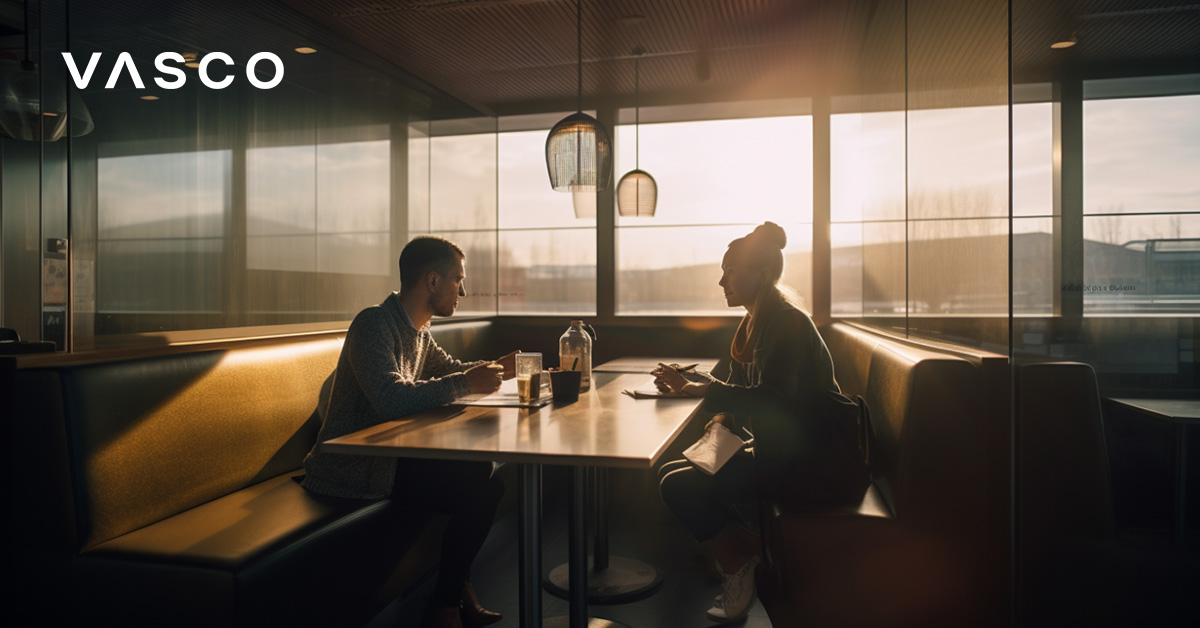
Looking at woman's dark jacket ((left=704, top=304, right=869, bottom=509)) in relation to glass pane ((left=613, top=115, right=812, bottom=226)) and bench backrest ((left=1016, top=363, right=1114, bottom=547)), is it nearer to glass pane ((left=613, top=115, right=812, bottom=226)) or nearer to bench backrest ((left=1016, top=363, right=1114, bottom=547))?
bench backrest ((left=1016, top=363, right=1114, bottom=547))

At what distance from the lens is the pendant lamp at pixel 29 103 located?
2156mm

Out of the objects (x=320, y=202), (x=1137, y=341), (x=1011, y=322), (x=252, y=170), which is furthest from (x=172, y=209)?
(x=1137, y=341)

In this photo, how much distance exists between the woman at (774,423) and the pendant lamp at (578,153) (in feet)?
2.16

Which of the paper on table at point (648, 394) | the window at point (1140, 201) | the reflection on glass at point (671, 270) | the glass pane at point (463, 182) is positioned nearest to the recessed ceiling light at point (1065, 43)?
the window at point (1140, 201)

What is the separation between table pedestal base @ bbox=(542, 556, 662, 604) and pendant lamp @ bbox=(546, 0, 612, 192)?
4.92 feet

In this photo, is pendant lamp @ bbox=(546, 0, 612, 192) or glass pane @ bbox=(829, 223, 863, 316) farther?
glass pane @ bbox=(829, 223, 863, 316)

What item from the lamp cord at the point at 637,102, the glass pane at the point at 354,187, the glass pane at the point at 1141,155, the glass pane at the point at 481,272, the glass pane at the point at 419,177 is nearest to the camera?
the glass pane at the point at 1141,155

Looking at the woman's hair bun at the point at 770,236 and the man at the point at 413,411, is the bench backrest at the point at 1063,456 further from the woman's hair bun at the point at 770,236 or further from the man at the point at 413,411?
the man at the point at 413,411

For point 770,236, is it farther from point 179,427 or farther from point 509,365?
point 179,427

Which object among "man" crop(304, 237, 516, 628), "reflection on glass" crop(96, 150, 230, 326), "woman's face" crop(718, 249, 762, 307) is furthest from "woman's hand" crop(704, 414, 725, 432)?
"reflection on glass" crop(96, 150, 230, 326)

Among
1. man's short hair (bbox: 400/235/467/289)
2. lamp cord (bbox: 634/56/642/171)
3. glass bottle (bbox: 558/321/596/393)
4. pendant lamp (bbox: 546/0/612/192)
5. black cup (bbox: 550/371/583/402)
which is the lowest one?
black cup (bbox: 550/371/583/402)

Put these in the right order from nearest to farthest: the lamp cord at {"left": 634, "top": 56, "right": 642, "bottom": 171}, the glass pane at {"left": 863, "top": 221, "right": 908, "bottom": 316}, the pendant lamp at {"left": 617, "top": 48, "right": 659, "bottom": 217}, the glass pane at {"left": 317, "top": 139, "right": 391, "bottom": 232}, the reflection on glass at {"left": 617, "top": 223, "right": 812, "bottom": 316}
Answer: the glass pane at {"left": 863, "top": 221, "right": 908, "bottom": 316}, the glass pane at {"left": 317, "top": 139, "right": 391, "bottom": 232}, the pendant lamp at {"left": 617, "top": 48, "right": 659, "bottom": 217}, the lamp cord at {"left": 634, "top": 56, "right": 642, "bottom": 171}, the reflection on glass at {"left": 617, "top": 223, "right": 812, "bottom": 316}

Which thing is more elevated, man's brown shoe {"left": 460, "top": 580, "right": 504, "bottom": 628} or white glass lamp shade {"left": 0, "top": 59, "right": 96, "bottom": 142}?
white glass lamp shade {"left": 0, "top": 59, "right": 96, "bottom": 142}

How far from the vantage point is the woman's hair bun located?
2.34 metres
